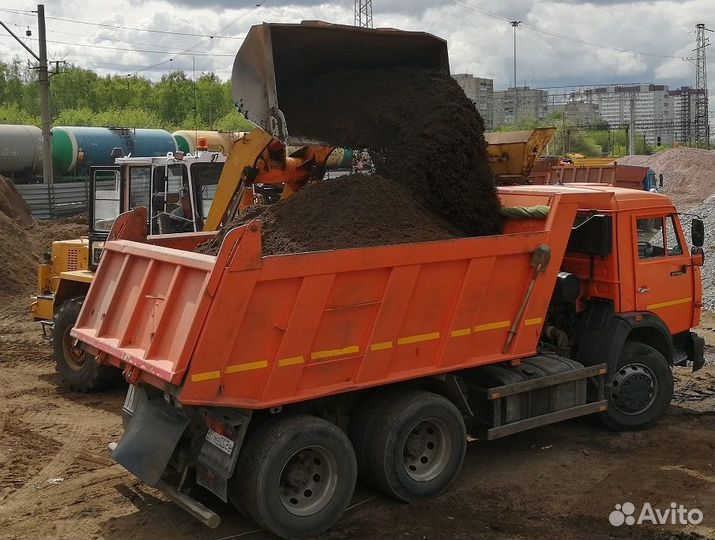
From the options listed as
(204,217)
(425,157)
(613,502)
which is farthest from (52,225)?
(613,502)

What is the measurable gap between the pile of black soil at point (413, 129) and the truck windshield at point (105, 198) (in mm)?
3249

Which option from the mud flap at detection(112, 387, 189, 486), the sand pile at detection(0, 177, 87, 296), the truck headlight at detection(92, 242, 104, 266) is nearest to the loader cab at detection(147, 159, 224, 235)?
the truck headlight at detection(92, 242, 104, 266)

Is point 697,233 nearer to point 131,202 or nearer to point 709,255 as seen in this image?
point 131,202

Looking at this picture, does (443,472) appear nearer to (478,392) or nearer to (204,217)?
(478,392)

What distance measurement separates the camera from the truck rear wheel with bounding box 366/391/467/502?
5.75 m

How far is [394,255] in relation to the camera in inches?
218

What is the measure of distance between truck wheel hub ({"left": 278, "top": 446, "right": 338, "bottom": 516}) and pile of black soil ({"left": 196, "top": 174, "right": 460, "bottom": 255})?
1445mm

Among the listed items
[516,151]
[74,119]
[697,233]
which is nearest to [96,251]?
[697,233]

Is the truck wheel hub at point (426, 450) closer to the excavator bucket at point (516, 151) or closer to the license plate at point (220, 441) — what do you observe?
the license plate at point (220, 441)

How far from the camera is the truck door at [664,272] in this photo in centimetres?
740

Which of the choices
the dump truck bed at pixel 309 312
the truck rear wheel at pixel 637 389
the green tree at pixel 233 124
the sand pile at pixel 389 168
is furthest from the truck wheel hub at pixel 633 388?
the green tree at pixel 233 124

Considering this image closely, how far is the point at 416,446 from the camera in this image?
6.02 meters

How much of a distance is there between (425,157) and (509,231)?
0.97 m

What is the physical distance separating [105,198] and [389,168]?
14.2ft
